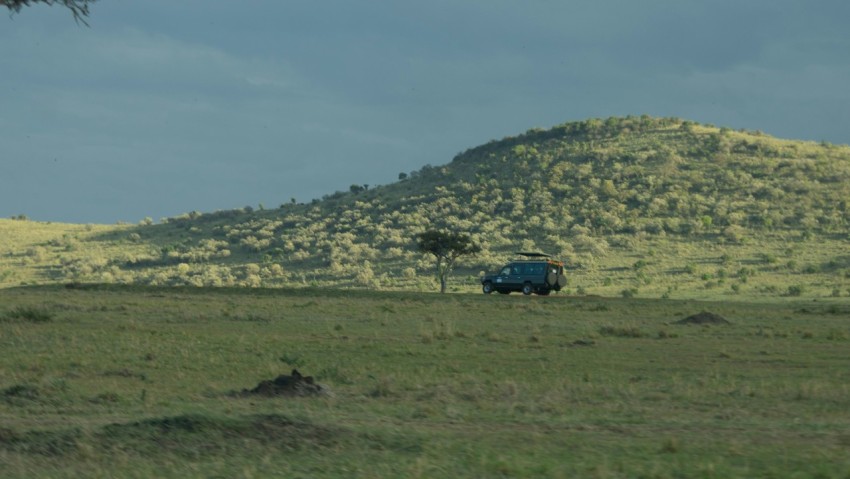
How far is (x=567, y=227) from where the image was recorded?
8425 cm

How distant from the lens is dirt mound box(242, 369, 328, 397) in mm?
17562

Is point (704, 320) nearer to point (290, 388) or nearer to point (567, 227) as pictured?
point (290, 388)

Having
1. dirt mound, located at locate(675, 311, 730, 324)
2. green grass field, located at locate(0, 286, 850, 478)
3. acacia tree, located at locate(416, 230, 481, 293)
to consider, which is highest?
acacia tree, located at locate(416, 230, 481, 293)

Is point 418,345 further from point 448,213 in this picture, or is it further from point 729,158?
point 729,158

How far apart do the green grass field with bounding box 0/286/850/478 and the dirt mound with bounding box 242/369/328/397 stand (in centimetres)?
31

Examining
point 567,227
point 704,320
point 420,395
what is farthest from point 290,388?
point 567,227

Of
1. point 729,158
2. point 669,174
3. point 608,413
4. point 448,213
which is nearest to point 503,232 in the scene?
point 448,213

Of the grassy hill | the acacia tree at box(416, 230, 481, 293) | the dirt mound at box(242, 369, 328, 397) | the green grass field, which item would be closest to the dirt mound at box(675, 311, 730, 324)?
the green grass field

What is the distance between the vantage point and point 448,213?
9456 cm

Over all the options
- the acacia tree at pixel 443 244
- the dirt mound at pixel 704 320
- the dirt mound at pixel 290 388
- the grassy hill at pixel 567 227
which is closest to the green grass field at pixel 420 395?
the dirt mound at pixel 290 388

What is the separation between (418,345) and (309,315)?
35.2 ft

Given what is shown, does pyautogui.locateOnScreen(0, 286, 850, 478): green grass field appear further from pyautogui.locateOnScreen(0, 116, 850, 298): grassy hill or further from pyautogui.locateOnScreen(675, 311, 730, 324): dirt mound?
pyautogui.locateOnScreen(0, 116, 850, 298): grassy hill

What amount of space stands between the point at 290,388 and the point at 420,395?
2.11m

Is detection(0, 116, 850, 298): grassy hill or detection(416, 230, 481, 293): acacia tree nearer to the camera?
detection(416, 230, 481, 293): acacia tree
